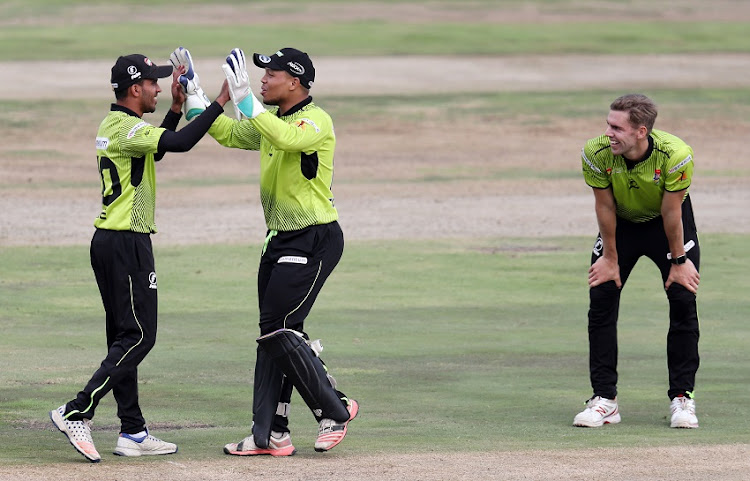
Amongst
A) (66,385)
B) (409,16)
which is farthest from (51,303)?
(409,16)

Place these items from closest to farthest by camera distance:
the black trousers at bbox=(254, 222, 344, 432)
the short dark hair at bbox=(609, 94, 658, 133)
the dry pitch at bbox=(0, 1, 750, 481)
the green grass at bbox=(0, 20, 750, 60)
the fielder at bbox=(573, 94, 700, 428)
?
the dry pitch at bbox=(0, 1, 750, 481) < the black trousers at bbox=(254, 222, 344, 432) < the short dark hair at bbox=(609, 94, 658, 133) < the fielder at bbox=(573, 94, 700, 428) < the green grass at bbox=(0, 20, 750, 60)

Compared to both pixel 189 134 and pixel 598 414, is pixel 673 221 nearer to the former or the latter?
pixel 598 414

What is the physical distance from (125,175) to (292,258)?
973 millimetres

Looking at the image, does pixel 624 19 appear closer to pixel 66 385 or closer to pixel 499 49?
pixel 499 49

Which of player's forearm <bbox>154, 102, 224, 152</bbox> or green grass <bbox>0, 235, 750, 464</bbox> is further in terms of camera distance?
green grass <bbox>0, 235, 750, 464</bbox>

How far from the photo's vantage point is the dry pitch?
25.0 ft

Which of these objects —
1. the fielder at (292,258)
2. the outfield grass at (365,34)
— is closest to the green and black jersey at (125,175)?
the fielder at (292,258)

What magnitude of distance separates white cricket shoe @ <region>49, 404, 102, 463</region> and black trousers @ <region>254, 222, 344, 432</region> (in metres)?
0.87

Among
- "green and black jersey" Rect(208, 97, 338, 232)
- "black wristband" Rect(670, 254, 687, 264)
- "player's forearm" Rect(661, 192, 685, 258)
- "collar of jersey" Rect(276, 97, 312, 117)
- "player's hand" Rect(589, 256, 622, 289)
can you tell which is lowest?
"player's hand" Rect(589, 256, 622, 289)

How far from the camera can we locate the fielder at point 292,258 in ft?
26.2

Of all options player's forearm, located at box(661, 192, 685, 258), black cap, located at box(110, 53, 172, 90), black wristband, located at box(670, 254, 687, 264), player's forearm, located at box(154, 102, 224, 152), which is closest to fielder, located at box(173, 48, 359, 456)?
player's forearm, located at box(154, 102, 224, 152)

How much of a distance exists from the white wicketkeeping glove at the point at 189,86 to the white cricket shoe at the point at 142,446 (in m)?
1.78

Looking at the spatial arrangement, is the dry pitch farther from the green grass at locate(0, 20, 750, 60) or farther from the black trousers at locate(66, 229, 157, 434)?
the green grass at locate(0, 20, 750, 60)

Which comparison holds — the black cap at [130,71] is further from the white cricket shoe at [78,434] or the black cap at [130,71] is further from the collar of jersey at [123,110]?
the white cricket shoe at [78,434]
